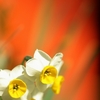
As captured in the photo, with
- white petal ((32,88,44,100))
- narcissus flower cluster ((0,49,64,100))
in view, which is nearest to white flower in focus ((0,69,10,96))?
narcissus flower cluster ((0,49,64,100))

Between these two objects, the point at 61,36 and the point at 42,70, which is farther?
the point at 61,36

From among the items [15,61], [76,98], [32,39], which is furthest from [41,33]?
[76,98]

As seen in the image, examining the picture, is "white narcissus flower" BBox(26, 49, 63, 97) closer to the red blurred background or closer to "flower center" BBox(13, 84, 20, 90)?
"flower center" BBox(13, 84, 20, 90)

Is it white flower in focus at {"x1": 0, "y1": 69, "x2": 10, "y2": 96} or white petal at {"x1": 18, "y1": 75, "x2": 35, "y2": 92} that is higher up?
white petal at {"x1": 18, "y1": 75, "x2": 35, "y2": 92}

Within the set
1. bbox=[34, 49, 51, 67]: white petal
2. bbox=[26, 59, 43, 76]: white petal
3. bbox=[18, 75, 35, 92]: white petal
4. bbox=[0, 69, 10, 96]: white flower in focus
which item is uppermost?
bbox=[34, 49, 51, 67]: white petal

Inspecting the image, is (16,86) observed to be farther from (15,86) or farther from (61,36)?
(61,36)

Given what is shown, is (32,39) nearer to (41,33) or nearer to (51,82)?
(41,33)

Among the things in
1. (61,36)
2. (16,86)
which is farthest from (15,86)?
(61,36)
